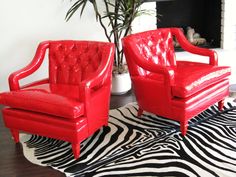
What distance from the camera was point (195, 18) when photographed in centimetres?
497

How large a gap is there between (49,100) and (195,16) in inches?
126

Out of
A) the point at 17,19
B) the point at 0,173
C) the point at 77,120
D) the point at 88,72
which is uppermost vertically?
the point at 17,19

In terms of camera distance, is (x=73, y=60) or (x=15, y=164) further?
(x=73, y=60)

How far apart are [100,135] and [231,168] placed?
1225 mm

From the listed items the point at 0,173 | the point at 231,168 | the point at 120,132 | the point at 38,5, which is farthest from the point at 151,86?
the point at 38,5

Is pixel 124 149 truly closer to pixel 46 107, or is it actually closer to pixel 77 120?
pixel 77 120

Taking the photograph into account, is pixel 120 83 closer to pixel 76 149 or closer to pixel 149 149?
pixel 149 149

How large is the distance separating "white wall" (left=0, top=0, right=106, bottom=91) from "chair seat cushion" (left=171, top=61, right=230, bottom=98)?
64.0 inches

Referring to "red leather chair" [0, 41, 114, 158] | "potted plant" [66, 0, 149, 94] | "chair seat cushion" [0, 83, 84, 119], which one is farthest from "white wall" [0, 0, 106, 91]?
"chair seat cushion" [0, 83, 84, 119]

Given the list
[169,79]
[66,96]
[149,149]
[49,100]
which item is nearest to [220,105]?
[169,79]

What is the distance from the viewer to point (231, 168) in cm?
238

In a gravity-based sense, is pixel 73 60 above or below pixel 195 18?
below

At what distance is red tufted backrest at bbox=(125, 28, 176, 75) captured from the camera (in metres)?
3.10

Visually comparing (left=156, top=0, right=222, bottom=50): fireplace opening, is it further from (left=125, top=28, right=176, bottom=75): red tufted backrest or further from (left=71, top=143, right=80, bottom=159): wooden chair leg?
(left=71, top=143, right=80, bottom=159): wooden chair leg
